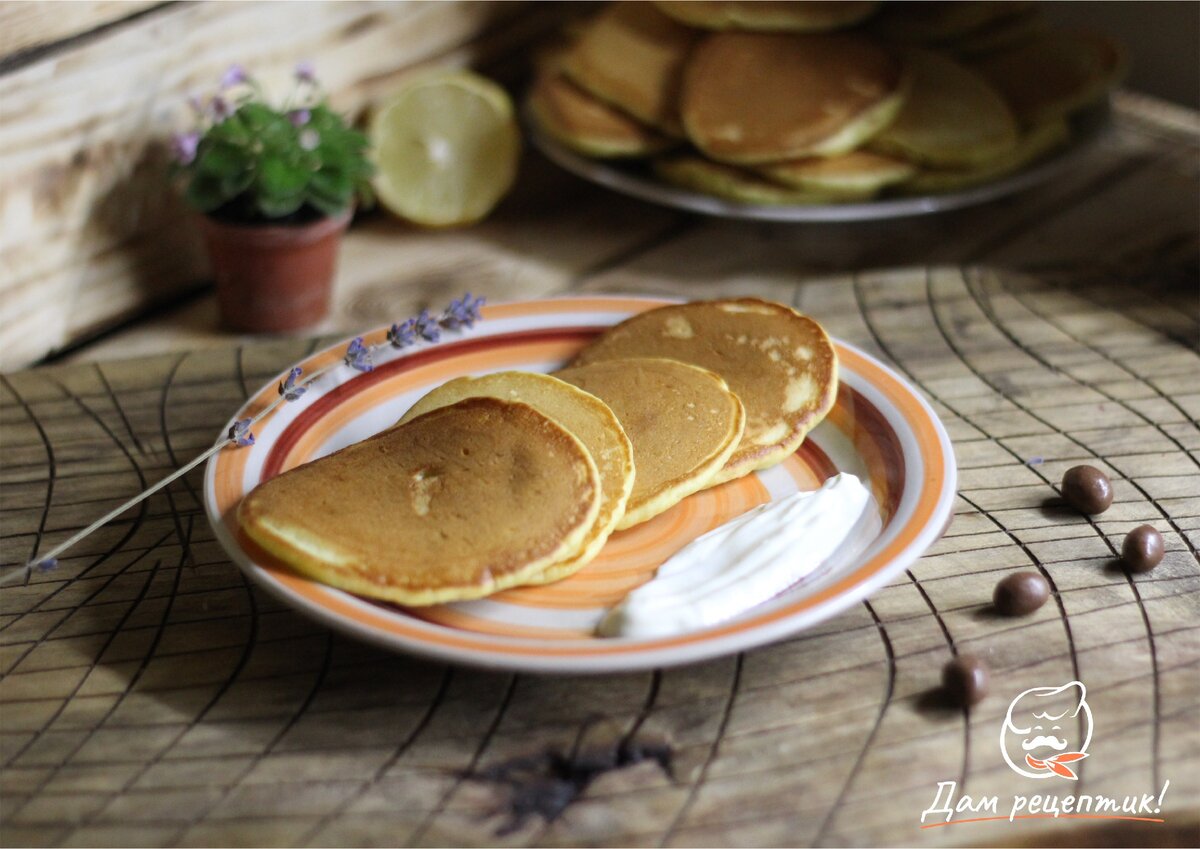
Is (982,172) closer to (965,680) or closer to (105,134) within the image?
(965,680)

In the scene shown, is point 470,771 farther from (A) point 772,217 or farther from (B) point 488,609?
(A) point 772,217

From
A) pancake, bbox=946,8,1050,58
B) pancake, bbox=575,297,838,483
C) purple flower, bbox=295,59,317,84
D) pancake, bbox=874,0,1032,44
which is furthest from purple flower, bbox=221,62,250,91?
pancake, bbox=946,8,1050,58

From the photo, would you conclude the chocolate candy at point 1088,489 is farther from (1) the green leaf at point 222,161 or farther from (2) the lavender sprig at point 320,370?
(1) the green leaf at point 222,161

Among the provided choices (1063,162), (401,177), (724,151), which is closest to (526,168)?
(401,177)

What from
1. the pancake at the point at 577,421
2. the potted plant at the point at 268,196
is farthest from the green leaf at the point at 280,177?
the pancake at the point at 577,421

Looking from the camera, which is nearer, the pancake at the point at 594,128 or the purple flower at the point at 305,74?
the purple flower at the point at 305,74

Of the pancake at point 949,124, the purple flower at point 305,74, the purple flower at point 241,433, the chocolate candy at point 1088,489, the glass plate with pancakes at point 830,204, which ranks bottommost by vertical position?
the chocolate candy at point 1088,489

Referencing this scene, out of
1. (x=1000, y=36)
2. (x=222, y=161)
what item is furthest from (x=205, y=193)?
(x=1000, y=36)
